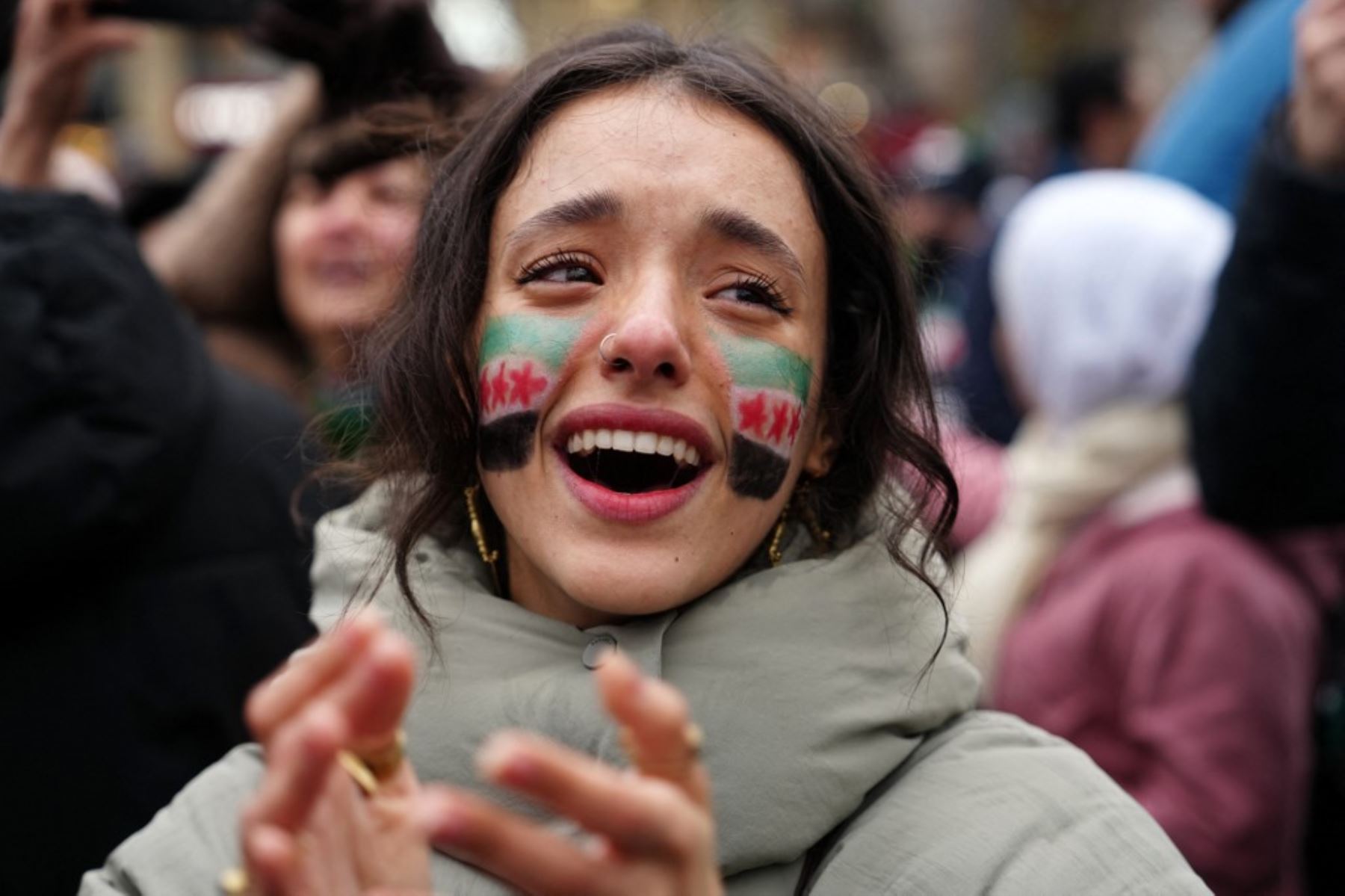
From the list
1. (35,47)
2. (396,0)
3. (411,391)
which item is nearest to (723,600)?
(411,391)

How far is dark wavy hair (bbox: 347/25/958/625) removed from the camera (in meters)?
1.89

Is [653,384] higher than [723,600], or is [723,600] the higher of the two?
[653,384]

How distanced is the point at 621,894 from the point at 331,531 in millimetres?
939

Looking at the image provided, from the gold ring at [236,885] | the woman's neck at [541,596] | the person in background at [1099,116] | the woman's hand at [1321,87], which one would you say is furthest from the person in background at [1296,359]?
the person in background at [1099,116]

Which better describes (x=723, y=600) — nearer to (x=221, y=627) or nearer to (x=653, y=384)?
(x=653, y=384)

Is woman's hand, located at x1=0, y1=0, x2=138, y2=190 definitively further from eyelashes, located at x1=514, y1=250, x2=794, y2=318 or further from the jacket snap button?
the jacket snap button

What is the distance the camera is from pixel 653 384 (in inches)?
67.3

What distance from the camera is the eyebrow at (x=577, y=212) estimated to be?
69.5 inches

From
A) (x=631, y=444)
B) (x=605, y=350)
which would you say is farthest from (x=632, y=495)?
(x=605, y=350)

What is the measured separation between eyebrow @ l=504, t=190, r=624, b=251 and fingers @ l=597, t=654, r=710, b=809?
765mm

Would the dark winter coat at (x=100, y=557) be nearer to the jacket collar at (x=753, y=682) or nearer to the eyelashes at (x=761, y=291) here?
the jacket collar at (x=753, y=682)

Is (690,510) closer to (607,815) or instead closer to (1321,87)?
(607,815)

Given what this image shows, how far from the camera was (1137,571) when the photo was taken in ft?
9.73

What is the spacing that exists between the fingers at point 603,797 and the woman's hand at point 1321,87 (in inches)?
65.5
